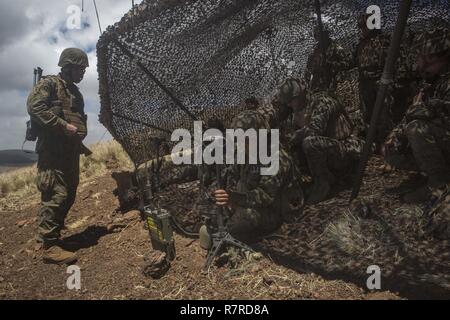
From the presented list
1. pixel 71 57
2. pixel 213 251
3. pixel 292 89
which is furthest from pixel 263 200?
pixel 71 57

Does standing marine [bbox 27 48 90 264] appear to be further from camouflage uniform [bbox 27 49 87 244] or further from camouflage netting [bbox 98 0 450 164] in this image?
camouflage netting [bbox 98 0 450 164]

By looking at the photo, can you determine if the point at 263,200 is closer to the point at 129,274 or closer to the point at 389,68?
the point at 129,274

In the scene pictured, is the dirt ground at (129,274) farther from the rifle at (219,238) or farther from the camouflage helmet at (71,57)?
the camouflage helmet at (71,57)

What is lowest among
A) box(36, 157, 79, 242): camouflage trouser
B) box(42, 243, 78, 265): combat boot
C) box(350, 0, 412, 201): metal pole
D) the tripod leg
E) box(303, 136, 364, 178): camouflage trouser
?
box(42, 243, 78, 265): combat boot

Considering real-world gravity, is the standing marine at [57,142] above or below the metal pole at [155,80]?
below

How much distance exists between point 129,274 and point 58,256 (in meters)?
1.14

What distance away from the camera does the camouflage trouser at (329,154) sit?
4.25m

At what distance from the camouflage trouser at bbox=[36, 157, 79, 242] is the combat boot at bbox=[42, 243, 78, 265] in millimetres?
152

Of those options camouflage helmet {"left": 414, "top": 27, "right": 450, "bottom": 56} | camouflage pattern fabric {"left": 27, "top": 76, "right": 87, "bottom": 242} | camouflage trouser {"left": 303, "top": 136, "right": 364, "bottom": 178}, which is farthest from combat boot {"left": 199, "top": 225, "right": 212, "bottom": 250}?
camouflage helmet {"left": 414, "top": 27, "right": 450, "bottom": 56}

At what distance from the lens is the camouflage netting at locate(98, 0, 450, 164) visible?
4.44 meters

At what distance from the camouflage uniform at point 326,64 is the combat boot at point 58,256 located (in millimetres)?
3690

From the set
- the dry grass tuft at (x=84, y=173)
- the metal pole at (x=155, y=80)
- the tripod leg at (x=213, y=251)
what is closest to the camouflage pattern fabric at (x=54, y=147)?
the metal pole at (x=155, y=80)

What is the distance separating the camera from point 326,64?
539cm

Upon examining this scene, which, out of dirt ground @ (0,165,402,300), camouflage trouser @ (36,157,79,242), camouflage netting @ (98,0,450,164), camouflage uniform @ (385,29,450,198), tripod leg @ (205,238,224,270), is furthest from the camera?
camouflage trouser @ (36,157,79,242)
